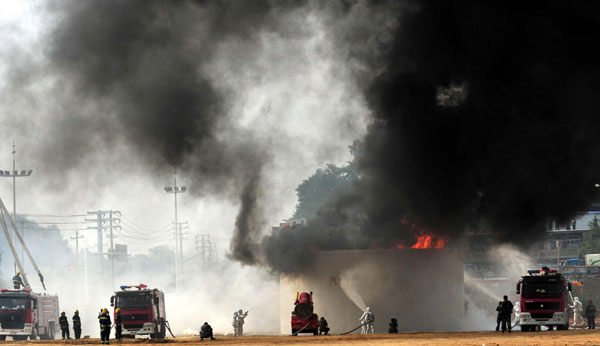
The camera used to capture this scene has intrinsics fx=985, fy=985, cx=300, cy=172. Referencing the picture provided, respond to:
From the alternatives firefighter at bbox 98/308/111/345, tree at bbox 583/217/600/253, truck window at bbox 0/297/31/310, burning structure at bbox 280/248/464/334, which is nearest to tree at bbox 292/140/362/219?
tree at bbox 583/217/600/253

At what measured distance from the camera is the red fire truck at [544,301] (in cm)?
5816

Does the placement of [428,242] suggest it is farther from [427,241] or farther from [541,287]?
[541,287]

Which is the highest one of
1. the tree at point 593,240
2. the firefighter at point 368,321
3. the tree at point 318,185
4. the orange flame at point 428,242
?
the tree at point 318,185

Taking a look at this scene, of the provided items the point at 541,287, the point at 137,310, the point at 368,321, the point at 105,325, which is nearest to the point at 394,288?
the point at 368,321

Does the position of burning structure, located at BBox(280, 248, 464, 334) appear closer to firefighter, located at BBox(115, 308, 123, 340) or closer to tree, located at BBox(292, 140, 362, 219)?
firefighter, located at BBox(115, 308, 123, 340)

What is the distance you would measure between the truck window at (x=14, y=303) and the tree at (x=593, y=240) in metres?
88.0

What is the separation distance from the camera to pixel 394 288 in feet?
231

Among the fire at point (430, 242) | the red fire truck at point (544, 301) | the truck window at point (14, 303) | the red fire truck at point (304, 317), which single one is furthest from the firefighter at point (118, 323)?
the red fire truck at point (544, 301)

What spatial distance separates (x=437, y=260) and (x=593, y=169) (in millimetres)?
13292

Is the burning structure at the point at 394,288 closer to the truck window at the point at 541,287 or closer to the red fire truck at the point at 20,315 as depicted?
the truck window at the point at 541,287

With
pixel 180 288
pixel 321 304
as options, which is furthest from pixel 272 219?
pixel 180 288

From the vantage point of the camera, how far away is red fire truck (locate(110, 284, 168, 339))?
62.3 m

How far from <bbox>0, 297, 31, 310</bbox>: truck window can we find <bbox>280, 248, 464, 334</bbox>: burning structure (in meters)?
20.5

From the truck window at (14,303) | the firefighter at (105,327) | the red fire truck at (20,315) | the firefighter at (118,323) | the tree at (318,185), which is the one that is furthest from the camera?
the tree at (318,185)
